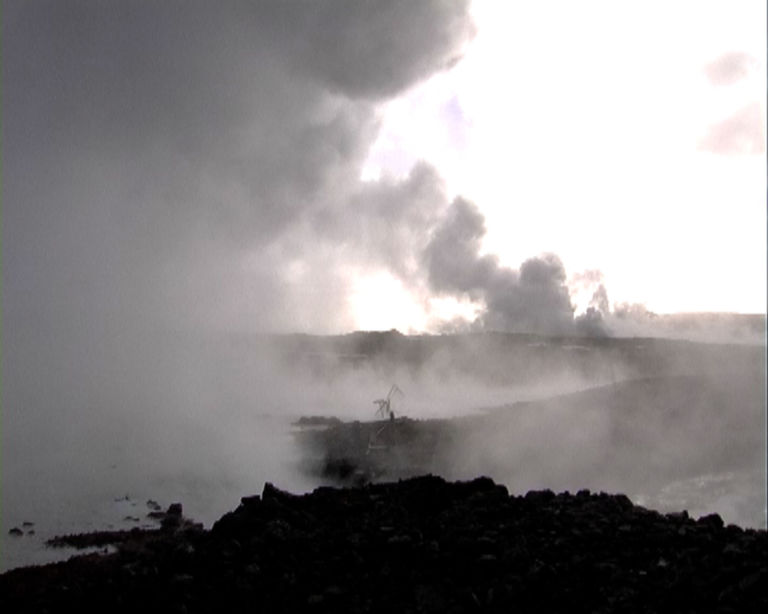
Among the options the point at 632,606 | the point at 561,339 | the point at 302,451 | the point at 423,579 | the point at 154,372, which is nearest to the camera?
the point at 632,606

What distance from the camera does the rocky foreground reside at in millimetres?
9414

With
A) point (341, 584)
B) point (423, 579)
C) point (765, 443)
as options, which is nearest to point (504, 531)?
point (423, 579)

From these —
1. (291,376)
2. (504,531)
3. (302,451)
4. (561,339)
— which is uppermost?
(561,339)

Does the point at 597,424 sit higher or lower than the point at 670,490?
higher

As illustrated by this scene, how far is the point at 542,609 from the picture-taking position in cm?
929

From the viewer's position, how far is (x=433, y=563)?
1059cm

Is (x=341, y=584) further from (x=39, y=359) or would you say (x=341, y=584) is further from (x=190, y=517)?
(x=39, y=359)

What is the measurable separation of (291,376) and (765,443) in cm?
4816

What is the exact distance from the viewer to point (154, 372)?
49031mm

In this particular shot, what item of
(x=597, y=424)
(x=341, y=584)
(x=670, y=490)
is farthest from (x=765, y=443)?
(x=341, y=584)

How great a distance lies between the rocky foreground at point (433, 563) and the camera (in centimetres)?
941

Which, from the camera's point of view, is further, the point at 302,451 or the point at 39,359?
the point at 39,359

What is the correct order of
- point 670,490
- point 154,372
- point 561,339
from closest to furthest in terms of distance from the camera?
point 670,490 → point 154,372 → point 561,339

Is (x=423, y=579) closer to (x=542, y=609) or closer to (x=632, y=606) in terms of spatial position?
(x=542, y=609)
